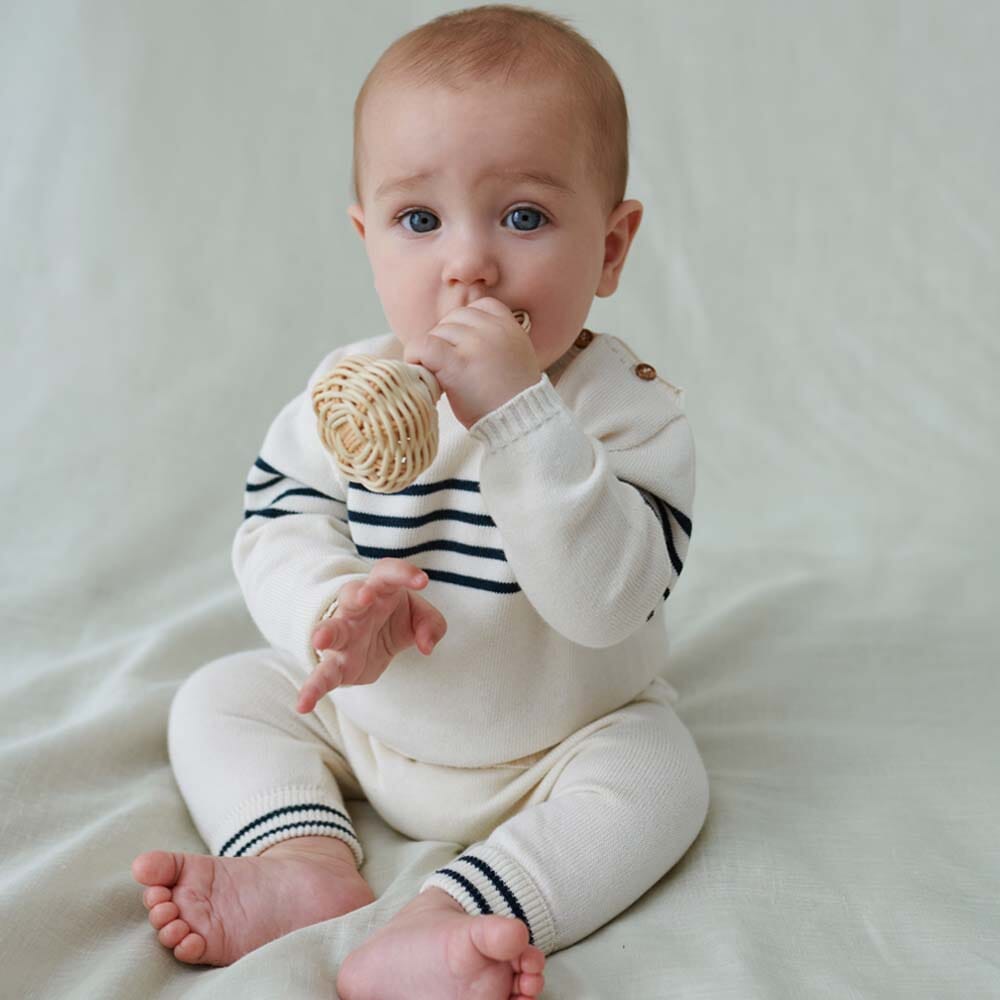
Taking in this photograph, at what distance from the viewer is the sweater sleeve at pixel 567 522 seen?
3.09 feet

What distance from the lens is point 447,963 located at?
86 cm

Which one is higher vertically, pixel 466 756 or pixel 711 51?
pixel 711 51

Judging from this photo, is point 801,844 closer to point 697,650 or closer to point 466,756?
point 466,756

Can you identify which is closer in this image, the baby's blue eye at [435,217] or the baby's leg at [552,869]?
the baby's leg at [552,869]

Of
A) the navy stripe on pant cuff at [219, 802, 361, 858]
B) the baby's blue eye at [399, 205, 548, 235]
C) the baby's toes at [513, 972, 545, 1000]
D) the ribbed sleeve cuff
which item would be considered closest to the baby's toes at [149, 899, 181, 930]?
the navy stripe on pant cuff at [219, 802, 361, 858]

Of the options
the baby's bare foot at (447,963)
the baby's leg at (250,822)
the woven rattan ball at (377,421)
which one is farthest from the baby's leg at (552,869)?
the woven rattan ball at (377,421)

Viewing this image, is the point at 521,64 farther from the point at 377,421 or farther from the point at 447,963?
the point at 447,963

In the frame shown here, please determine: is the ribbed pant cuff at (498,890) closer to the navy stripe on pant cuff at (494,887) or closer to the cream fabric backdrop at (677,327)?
the navy stripe on pant cuff at (494,887)

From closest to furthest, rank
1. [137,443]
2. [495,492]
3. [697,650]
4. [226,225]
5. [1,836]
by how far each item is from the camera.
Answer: [495,492] → [1,836] → [697,650] → [137,443] → [226,225]

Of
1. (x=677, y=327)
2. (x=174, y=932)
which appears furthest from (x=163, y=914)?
(x=677, y=327)

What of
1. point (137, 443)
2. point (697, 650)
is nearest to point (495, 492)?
point (697, 650)

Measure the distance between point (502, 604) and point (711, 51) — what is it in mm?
1412

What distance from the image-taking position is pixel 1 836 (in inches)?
42.7

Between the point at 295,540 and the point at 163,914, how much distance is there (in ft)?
1.00
